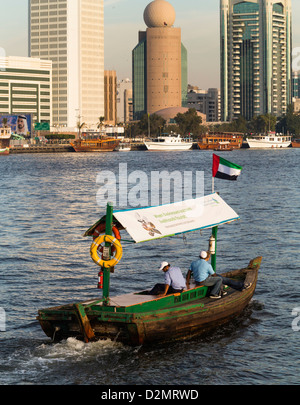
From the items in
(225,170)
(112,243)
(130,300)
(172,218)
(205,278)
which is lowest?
(130,300)

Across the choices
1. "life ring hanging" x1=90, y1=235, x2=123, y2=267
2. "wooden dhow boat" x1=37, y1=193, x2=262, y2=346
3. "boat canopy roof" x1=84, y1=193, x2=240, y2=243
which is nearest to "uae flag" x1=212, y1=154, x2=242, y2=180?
"boat canopy roof" x1=84, y1=193, x2=240, y2=243

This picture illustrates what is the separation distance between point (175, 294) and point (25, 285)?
12.1 metres

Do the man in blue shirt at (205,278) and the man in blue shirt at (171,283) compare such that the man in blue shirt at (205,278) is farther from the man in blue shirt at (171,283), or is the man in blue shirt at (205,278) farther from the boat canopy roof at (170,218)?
the man in blue shirt at (171,283)

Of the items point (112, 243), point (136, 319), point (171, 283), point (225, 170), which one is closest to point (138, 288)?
point (225, 170)

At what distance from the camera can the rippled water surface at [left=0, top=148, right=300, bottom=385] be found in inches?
896

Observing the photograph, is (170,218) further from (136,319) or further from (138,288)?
(138,288)

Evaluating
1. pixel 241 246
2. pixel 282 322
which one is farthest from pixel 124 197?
pixel 282 322

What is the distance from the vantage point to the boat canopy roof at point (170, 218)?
25016 millimetres

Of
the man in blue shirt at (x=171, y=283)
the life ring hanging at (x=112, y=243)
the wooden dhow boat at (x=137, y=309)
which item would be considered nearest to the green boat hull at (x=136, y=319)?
the wooden dhow boat at (x=137, y=309)

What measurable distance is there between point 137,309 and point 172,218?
4.51 meters

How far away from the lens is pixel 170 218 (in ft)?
88.5

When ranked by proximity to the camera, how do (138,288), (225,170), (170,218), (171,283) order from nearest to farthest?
(171,283) < (170,218) < (225,170) < (138,288)

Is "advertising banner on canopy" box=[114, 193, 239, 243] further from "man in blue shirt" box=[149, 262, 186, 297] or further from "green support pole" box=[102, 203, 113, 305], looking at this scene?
"man in blue shirt" box=[149, 262, 186, 297]

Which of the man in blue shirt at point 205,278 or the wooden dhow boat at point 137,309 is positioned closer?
the wooden dhow boat at point 137,309
